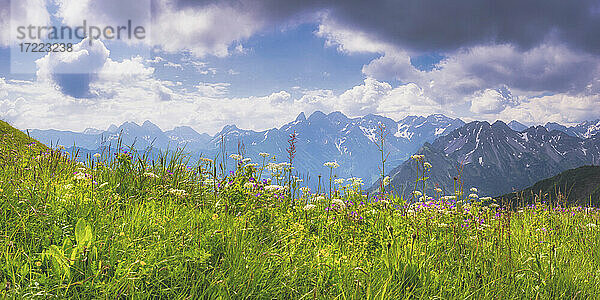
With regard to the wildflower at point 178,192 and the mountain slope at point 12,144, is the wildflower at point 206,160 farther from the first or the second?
the mountain slope at point 12,144

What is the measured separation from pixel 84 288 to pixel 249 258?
4.24 ft

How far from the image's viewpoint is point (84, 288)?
257 cm

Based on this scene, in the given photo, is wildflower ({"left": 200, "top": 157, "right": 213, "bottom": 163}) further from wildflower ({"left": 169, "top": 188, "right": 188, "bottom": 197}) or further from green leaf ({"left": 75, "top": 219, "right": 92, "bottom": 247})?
green leaf ({"left": 75, "top": 219, "right": 92, "bottom": 247})

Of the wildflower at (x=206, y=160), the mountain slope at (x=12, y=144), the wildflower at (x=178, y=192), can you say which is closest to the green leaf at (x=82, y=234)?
the wildflower at (x=178, y=192)

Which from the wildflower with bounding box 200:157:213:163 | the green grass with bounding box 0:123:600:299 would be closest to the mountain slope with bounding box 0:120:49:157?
the green grass with bounding box 0:123:600:299

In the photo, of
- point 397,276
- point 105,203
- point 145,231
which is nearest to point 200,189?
point 105,203

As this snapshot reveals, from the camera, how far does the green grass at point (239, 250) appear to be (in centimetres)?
263

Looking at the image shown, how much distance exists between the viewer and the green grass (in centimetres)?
263

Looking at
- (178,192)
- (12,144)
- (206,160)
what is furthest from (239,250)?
(12,144)

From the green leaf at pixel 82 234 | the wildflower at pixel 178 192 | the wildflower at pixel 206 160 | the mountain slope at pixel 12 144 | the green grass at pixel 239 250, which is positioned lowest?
the green grass at pixel 239 250

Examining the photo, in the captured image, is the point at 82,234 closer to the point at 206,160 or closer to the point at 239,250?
the point at 239,250

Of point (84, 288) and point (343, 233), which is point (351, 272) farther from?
point (84, 288)

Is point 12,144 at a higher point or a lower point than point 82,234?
higher

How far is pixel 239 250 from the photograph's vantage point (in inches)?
123
